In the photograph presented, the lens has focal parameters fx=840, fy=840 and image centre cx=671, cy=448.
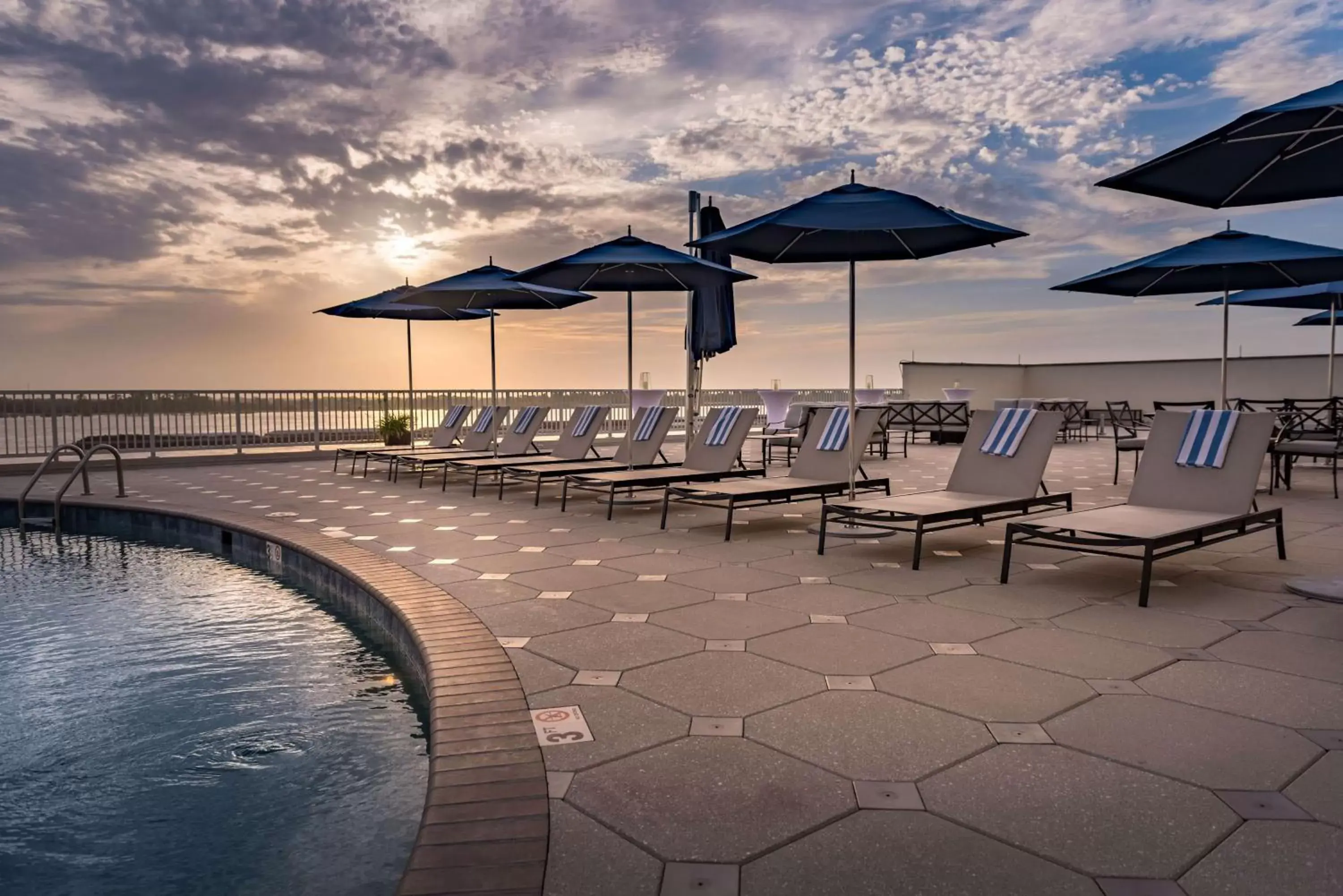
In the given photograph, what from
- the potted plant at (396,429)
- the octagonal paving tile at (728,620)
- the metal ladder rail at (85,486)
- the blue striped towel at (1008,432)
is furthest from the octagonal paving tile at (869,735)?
the potted plant at (396,429)

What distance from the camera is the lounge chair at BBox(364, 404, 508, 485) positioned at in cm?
980

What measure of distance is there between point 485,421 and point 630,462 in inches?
155

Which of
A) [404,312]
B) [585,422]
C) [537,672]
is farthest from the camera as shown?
[404,312]

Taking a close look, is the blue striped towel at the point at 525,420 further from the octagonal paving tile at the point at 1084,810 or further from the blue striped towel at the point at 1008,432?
the octagonal paving tile at the point at 1084,810

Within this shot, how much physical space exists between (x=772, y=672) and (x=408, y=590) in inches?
81.7

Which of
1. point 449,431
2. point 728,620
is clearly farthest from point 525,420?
point 728,620

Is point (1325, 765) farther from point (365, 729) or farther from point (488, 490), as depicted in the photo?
point (488, 490)

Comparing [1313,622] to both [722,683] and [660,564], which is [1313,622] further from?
[660,564]

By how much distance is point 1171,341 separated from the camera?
1962cm

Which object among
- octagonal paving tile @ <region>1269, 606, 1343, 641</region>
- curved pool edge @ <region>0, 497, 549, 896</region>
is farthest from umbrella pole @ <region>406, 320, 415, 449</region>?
octagonal paving tile @ <region>1269, 606, 1343, 641</region>

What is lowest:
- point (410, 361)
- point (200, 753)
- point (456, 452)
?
point (200, 753)

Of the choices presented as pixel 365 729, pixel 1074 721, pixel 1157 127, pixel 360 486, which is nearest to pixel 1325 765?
pixel 1074 721

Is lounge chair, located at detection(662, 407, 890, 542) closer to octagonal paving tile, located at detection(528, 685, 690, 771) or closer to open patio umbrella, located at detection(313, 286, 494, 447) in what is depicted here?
octagonal paving tile, located at detection(528, 685, 690, 771)

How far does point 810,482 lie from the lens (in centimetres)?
661
